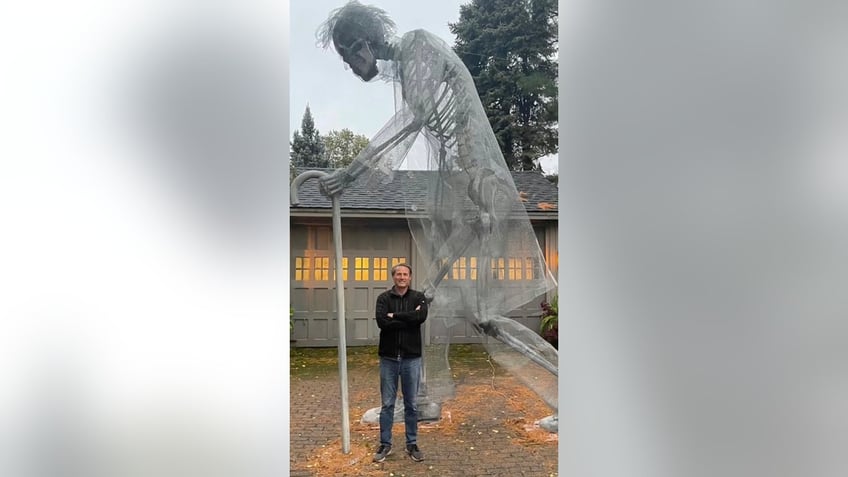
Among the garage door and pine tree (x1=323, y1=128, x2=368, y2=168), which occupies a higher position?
pine tree (x1=323, y1=128, x2=368, y2=168)

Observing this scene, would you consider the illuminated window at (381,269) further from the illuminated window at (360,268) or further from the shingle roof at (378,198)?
the shingle roof at (378,198)

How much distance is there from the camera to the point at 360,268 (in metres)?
5.90

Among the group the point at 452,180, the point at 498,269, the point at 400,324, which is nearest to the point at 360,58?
the point at 452,180

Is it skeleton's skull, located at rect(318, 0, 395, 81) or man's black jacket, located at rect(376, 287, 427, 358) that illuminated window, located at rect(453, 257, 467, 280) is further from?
skeleton's skull, located at rect(318, 0, 395, 81)

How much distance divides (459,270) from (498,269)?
9.6 inches

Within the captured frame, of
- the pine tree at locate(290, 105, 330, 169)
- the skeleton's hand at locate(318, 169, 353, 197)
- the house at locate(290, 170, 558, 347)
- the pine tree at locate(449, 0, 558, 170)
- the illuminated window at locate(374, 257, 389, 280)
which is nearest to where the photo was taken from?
the skeleton's hand at locate(318, 169, 353, 197)

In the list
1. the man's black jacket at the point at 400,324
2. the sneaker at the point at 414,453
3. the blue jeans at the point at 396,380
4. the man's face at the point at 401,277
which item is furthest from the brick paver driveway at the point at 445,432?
the man's face at the point at 401,277

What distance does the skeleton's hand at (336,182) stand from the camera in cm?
317

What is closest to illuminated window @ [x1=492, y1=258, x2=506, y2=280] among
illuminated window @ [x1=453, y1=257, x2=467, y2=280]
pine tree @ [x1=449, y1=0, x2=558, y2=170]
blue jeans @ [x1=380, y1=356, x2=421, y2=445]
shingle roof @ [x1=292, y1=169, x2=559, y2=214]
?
illuminated window @ [x1=453, y1=257, x2=467, y2=280]

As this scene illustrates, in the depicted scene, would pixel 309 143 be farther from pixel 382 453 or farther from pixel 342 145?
pixel 382 453

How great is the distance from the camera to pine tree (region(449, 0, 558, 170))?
859 cm

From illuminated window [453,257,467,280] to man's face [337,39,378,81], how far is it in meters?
1.32
